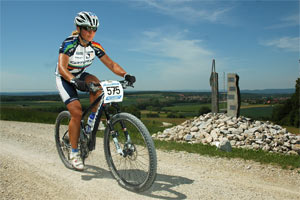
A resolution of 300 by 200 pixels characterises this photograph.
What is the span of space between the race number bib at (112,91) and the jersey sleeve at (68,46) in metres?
1.04

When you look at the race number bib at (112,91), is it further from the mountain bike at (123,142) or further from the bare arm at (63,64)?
the bare arm at (63,64)

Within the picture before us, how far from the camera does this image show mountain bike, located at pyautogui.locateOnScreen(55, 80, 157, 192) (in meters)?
4.40

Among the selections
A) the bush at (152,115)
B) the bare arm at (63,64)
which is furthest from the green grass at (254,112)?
the bare arm at (63,64)

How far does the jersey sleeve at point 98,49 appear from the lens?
5.39 metres

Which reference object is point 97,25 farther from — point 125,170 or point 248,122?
point 248,122

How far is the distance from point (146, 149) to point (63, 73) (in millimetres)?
2144

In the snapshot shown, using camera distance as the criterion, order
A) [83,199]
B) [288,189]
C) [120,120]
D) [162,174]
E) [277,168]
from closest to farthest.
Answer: [83,199] → [120,120] → [288,189] → [162,174] → [277,168]

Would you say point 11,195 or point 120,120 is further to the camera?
point 120,120

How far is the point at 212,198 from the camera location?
4551mm

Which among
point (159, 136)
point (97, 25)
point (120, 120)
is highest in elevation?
point (97, 25)

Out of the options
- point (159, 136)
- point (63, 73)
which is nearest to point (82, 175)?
point (63, 73)

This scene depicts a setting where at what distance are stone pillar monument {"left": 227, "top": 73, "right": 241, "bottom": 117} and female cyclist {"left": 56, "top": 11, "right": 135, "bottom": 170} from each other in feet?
32.1

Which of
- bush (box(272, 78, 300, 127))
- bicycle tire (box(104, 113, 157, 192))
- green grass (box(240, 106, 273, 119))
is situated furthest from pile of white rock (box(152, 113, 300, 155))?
bush (box(272, 78, 300, 127))

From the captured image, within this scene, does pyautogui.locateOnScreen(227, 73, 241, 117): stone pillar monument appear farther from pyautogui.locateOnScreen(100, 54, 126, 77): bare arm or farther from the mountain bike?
the mountain bike
